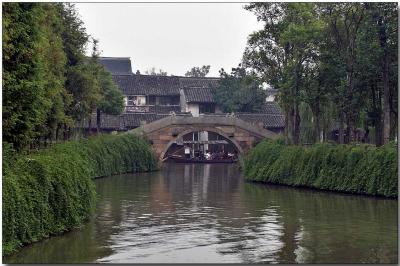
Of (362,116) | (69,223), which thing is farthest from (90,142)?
(69,223)

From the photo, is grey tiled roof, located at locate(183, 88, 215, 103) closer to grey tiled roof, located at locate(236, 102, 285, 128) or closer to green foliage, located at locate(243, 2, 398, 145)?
grey tiled roof, located at locate(236, 102, 285, 128)

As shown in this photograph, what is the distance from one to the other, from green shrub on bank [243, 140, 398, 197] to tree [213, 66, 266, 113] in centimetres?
2364

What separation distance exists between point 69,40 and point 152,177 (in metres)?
12.8

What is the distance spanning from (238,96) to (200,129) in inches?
563

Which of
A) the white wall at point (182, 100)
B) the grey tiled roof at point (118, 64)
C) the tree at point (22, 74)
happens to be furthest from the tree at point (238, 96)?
the tree at point (22, 74)

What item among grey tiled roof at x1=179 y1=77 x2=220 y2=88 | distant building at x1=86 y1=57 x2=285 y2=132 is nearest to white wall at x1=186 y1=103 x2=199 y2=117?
distant building at x1=86 y1=57 x2=285 y2=132

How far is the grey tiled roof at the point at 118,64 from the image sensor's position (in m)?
90.9

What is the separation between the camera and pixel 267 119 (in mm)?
69688

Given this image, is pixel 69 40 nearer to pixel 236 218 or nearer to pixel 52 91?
pixel 52 91

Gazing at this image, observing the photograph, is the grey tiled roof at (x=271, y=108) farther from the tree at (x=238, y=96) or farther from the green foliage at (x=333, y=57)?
the green foliage at (x=333, y=57)

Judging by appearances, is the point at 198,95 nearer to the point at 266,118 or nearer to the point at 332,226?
the point at 266,118

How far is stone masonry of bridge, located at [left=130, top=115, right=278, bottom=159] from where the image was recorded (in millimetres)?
57938

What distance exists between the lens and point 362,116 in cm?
4319

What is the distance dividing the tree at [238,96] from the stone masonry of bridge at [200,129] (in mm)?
12523
